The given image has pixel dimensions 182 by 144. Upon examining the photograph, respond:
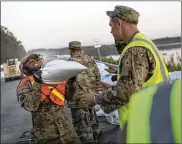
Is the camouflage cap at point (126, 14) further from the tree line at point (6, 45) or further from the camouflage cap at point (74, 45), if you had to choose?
the tree line at point (6, 45)

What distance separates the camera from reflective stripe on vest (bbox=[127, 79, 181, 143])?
0.97m

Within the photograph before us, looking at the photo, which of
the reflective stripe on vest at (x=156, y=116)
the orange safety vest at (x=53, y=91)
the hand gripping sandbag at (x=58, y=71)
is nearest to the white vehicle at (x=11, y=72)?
the orange safety vest at (x=53, y=91)

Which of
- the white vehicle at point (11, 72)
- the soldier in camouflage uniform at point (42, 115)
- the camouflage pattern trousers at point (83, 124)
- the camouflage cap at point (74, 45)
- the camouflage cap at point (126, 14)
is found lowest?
the white vehicle at point (11, 72)

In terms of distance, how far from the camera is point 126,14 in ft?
8.87

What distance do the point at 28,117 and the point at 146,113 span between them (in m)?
9.85

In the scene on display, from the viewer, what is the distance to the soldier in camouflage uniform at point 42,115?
11.8 ft

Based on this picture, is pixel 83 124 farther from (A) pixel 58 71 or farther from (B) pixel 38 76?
(A) pixel 58 71

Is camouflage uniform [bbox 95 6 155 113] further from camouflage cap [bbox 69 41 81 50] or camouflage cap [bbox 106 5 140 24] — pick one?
camouflage cap [bbox 69 41 81 50]

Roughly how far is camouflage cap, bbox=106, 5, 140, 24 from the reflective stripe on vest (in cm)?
167

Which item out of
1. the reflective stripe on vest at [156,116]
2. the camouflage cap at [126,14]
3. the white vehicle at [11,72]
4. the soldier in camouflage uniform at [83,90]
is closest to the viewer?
the reflective stripe on vest at [156,116]

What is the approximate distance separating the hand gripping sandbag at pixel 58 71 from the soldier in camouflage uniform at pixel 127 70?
758 mm

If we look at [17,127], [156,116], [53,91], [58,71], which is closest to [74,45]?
[53,91]

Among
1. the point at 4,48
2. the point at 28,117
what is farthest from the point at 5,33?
the point at 28,117

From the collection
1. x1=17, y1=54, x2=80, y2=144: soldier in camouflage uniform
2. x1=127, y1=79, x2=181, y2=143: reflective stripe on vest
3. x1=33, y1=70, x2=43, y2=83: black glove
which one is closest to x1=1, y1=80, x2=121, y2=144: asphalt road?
x1=17, y1=54, x2=80, y2=144: soldier in camouflage uniform
